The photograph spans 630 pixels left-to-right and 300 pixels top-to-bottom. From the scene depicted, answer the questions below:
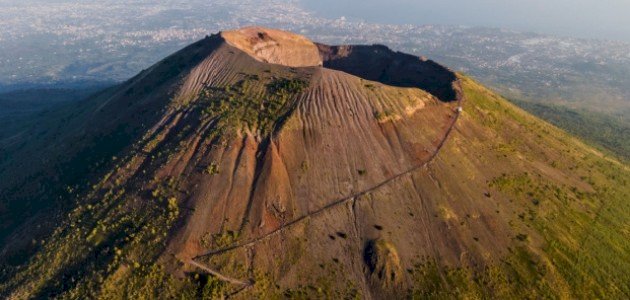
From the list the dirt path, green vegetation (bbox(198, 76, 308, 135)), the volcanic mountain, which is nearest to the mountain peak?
the volcanic mountain

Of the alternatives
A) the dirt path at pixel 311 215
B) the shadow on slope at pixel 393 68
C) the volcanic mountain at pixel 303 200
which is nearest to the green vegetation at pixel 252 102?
the volcanic mountain at pixel 303 200

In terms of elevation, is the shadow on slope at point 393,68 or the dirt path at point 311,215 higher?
the shadow on slope at point 393,68

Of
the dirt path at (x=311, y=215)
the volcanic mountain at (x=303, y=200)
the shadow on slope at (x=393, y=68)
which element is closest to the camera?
the dirt path at (x=311, y=215)

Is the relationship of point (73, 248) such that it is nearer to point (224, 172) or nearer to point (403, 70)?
point (224, 172)

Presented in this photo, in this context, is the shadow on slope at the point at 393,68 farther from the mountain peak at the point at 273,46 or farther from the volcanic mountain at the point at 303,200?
the mountain peak at the point at 273,46

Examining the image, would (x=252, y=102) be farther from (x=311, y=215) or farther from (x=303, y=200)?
(x=311, y=215)

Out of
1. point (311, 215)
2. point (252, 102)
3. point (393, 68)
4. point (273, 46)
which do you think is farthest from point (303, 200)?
point (393, 68)

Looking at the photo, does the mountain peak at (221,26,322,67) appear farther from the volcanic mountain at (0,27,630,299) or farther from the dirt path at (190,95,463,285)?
the dirt path at (190,95,463,285)

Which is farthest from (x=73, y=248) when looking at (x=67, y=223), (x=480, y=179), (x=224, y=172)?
(x=480, y=179)
